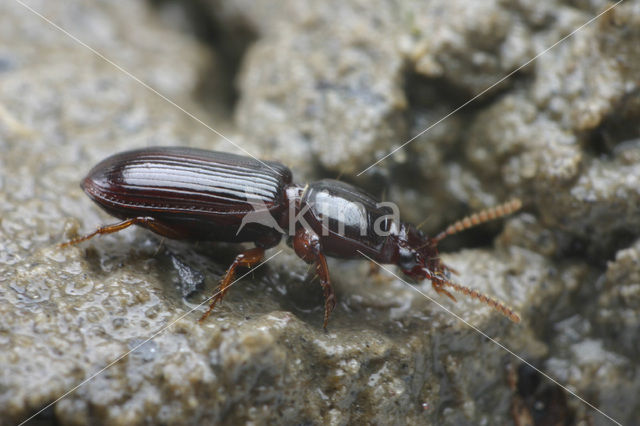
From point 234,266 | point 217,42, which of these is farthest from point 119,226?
point 217,42

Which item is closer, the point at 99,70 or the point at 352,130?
the point at 352,130

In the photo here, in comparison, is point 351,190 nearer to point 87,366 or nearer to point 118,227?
point 118,227

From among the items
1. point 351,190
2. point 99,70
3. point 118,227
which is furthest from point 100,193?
point 99,70

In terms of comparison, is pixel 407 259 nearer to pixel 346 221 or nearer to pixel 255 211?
pixel 346 221

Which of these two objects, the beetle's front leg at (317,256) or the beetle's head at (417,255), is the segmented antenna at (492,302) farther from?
the beetle's front leg at (317,256)

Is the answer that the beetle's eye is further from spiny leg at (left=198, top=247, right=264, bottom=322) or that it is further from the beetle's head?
spiny leg at (left=198, top=247, right=264, bottom=322)

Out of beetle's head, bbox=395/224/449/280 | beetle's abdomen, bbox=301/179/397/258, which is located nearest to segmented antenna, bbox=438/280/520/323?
beetle's head, bbox=395/224/449/280
